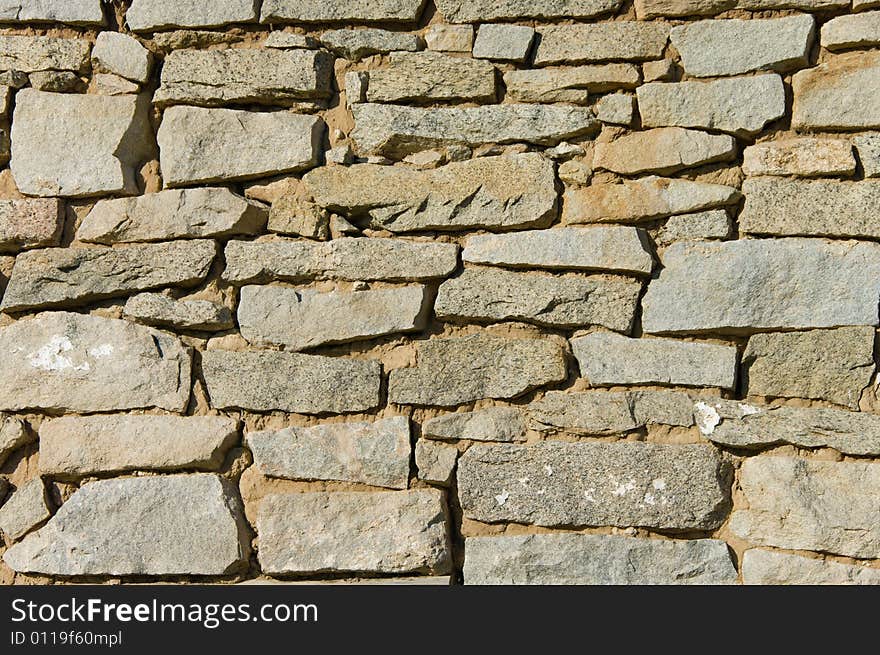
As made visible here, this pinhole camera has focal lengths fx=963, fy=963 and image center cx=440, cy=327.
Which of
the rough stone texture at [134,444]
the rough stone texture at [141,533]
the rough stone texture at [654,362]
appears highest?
the rough stone texture at [654,362]

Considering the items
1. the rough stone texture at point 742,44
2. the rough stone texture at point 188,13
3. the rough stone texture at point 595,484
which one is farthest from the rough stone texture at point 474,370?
the rough stone texture at point 188,13

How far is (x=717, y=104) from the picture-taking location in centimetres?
243

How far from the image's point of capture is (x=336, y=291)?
2475 mm

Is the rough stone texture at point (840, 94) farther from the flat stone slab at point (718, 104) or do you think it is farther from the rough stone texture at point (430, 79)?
the rough stone texture at point (430, 79)

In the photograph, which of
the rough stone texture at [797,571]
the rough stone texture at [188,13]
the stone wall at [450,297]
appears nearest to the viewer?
the rough stone texture at [797,571]

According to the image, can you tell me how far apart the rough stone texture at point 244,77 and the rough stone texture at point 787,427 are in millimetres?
1323

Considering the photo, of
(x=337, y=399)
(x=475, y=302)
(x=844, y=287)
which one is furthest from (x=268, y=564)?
(x=844, y=287)

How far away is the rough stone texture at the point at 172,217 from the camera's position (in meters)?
2.54

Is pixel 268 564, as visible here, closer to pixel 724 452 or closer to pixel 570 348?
pixel 570 348

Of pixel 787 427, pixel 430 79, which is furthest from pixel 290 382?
pixel 787 427

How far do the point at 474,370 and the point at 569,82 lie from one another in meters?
0.79

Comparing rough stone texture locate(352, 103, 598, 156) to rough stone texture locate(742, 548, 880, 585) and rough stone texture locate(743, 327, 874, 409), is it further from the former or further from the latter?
A: rough stone texture locate(742, 548, 880, 585)

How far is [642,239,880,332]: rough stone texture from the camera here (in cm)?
230

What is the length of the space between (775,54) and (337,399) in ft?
4.60
